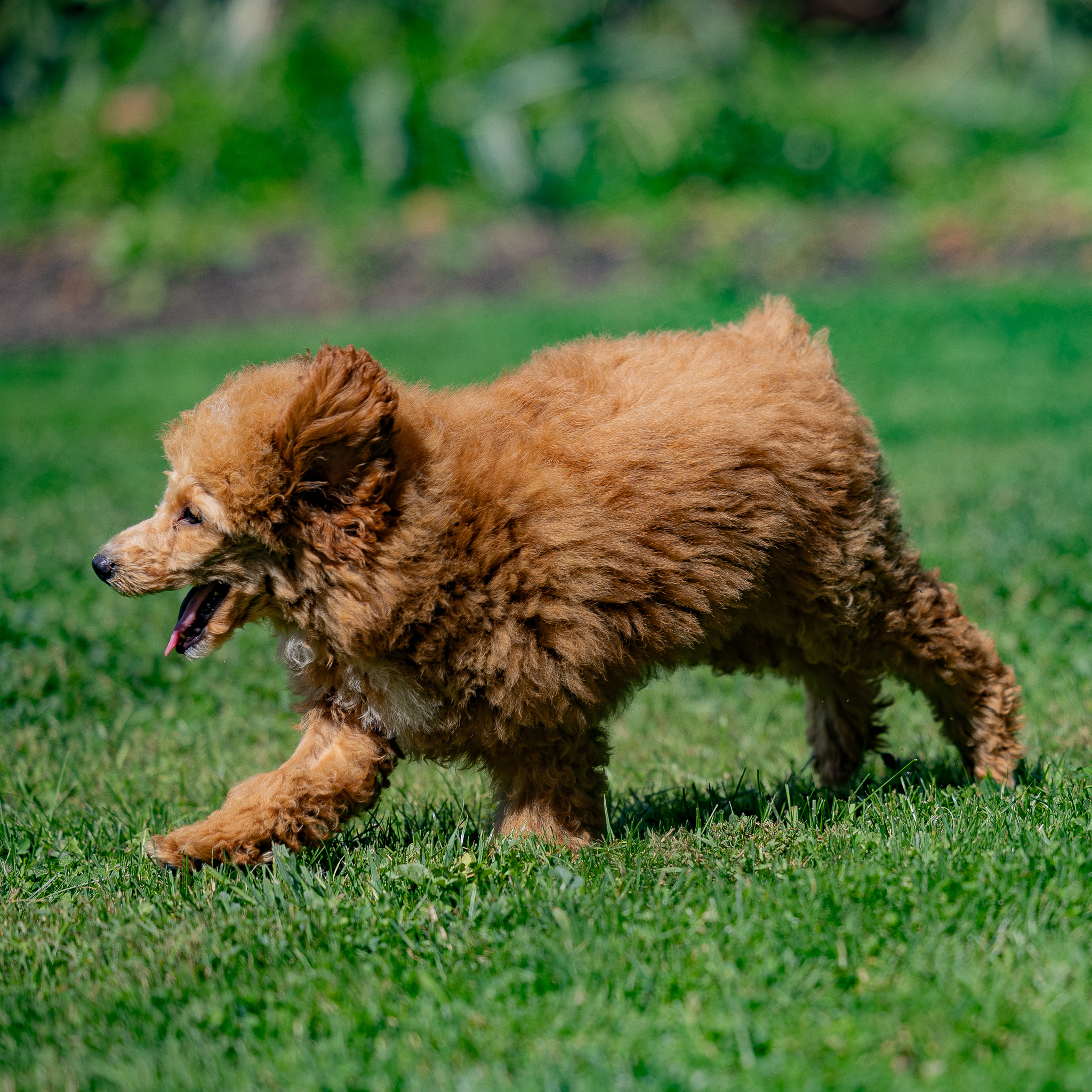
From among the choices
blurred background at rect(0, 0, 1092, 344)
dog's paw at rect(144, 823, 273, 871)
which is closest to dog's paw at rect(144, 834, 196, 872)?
dog's paw at rect(144, 823, 273, 871)

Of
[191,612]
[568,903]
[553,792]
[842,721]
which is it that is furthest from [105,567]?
[842,721]

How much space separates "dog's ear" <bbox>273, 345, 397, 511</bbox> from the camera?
3264 millimetres

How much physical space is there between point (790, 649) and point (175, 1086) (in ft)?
7.74

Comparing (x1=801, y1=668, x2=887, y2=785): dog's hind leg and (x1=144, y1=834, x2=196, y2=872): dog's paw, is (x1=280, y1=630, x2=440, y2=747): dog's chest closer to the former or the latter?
(x1=144, y1=834, x2=196, y2=872): dog's paw

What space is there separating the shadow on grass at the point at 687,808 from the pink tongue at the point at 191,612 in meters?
0.71

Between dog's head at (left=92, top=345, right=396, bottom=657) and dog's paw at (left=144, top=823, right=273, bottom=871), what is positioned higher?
dog's head at (left=92, top=345, right=396, bottom=657)

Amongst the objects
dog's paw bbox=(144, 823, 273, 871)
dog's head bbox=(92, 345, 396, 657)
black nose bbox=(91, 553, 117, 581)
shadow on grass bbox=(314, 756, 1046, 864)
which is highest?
dog's head bbox=(92, 345, 396, 657)

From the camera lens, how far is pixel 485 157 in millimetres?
15961

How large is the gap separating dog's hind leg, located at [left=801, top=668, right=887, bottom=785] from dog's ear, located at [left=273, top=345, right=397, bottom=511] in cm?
182

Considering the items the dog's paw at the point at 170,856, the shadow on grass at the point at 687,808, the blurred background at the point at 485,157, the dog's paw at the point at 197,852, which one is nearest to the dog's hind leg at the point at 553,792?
the shadow on grass at the point at 687,808

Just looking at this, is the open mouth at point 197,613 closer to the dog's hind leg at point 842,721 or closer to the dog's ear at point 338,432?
the dog's ear at point 338,432

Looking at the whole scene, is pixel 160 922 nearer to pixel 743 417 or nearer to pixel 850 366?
pixel 743 417

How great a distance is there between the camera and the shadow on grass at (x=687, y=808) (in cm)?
376

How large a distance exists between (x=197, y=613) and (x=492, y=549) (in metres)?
0.84
